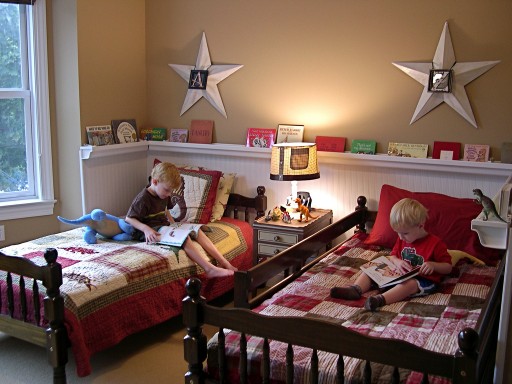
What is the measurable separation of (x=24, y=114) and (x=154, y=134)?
3.15ft

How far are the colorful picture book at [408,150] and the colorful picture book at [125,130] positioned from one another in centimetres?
194

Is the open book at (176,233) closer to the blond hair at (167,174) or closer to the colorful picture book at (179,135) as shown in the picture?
the blond hair at (167,174)

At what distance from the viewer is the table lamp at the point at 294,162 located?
3.80 m

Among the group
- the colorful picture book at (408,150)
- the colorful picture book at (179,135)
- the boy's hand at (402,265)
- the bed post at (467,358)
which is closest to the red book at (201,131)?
the colorful picture book at (179,135)

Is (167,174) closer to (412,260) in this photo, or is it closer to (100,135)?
(100,135)

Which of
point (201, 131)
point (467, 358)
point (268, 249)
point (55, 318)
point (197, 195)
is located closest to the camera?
point (467, 358)

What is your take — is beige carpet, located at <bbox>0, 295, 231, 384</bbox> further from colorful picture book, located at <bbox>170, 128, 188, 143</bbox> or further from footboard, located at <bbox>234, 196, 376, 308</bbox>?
colorful picture book, located at <bbox>170, 128, 188, 143</bbox>

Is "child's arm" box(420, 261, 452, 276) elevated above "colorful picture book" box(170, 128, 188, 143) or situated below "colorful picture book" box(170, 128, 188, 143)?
below

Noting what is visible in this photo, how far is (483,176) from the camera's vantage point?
3584 millimetres

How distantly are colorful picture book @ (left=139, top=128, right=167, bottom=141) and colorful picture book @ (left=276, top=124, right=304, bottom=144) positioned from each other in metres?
0.98

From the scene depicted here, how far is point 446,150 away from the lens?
144 inches

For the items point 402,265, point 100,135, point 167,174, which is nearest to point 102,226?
point 167,174

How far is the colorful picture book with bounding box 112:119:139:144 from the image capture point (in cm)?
448

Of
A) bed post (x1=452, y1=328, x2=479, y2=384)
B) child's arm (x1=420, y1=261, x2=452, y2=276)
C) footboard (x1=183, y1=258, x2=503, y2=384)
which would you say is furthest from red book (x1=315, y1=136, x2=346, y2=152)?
bed post (x1=452, y1=328, x2=479, y2=384)
